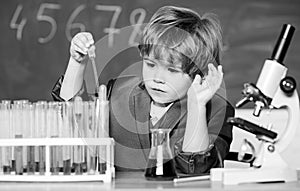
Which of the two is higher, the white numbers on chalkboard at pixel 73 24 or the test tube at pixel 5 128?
the white numbers on chalkboard at pixel 73 24

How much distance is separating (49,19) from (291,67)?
109 cm

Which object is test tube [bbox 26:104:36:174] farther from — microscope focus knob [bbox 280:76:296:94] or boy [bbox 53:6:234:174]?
microscope focus knob [bbox 280:76:296:94]

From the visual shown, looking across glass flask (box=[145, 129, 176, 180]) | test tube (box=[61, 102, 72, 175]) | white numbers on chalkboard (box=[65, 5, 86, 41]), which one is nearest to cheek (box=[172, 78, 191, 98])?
glass flask (box=[145, 129, 176, 180])

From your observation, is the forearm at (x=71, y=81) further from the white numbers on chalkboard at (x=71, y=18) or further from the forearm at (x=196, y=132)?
the white numbers on chalkboard at (x=71, y=18)

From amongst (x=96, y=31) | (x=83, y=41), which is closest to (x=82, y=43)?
(x=83, y=41)

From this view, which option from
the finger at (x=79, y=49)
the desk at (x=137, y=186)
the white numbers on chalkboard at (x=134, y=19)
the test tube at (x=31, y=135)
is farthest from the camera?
the white numbers on chalkboard at (x=134, y=19)

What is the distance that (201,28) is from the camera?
1564mm

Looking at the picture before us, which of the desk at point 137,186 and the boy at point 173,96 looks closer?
the desk at point 137,186

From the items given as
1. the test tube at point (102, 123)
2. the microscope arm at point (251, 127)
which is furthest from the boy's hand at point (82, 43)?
the microscope arm at point (251, 127)

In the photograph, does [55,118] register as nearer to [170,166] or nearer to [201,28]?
[170,166]

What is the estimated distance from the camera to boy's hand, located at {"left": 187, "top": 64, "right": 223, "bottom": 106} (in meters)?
1.40

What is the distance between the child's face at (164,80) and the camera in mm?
1485

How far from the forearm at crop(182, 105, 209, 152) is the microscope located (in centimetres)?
9

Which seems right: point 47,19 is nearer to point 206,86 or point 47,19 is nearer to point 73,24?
point 73,24
